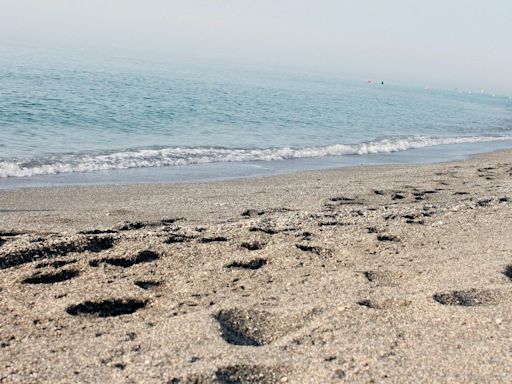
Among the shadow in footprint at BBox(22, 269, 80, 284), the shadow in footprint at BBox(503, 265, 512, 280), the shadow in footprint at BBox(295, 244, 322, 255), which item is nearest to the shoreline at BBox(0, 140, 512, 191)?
the shadow in footprint at BBox(22, 269, 80, 284)

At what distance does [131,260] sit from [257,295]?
56.3 inches

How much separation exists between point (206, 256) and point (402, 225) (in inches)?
107

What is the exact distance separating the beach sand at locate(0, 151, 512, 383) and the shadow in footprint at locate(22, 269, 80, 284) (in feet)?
0.05

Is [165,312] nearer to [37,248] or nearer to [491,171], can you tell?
[37,248]

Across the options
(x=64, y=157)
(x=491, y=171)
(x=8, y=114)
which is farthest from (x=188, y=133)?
(x=491, y=171)

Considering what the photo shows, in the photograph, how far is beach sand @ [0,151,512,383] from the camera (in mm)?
3486

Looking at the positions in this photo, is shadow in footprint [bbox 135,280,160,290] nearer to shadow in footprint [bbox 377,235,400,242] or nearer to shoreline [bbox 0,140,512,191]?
shadow in footprint [bbox 377,235,400,242]

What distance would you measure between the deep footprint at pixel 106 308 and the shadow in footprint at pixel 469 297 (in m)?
2.33

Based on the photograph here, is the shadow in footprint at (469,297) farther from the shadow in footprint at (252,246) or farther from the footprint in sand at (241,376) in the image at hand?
the shadow in footprint at (252,246)

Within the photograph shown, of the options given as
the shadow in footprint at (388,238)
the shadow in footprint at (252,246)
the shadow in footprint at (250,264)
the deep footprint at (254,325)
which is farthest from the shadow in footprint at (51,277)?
the shadow in footprint at (388,238)

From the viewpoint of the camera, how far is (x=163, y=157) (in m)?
15.2

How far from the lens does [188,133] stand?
20812 millimetres

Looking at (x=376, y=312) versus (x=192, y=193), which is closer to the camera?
(x=376, y=312)

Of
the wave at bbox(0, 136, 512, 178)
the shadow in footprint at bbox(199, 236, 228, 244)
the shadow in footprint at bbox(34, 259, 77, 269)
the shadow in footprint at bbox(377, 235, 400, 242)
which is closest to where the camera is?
the shadow in footprint at bbox(34, 259, 77, 269)
